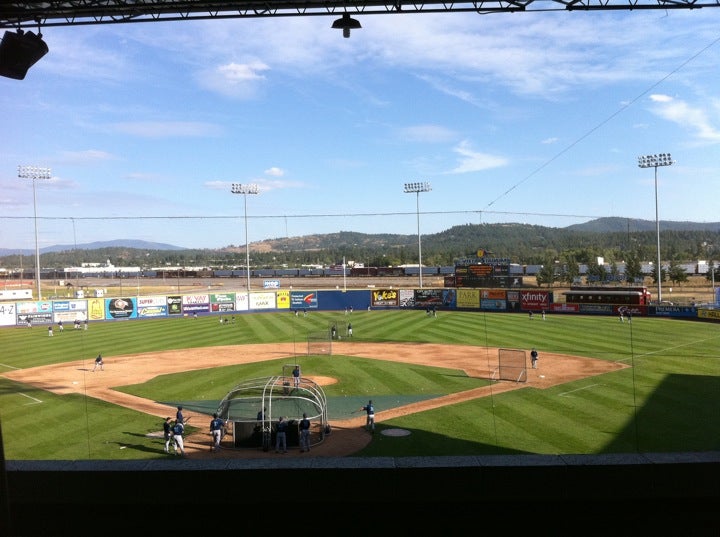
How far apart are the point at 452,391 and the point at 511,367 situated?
5.01 m

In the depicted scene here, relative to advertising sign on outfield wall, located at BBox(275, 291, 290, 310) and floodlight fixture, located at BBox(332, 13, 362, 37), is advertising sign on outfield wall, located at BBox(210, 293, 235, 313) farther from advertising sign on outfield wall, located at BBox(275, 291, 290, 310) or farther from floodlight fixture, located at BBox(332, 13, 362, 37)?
floodlight fixture, located at BBox(332, 13, 362, 37)

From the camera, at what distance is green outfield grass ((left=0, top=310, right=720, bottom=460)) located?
16391mm

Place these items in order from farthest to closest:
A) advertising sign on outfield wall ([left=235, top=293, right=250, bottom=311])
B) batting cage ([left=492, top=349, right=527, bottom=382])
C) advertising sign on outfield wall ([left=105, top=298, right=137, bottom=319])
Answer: advertising sign on outfield wall ([left=235, top=293, right=250, bottom=311]) → advertising sign on outfield wall ([left=105, top=298, right=137, bottom=319]) → batting cage ([left=492, top=349, right=527, bottom=382])

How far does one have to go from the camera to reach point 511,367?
27.1 metres

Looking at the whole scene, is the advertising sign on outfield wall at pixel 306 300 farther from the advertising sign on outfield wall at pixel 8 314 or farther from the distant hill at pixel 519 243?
the advertising sign on outfield wall at pixel 8 314

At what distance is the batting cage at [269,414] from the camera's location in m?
17.3

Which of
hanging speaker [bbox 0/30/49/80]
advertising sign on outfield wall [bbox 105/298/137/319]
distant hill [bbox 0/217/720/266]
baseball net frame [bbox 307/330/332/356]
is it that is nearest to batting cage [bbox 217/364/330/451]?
hanging speaker [bbox 0/30/49/80]

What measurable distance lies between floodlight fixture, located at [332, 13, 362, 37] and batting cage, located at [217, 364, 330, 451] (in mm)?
11789

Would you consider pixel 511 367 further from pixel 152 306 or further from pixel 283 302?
pixel 152 306

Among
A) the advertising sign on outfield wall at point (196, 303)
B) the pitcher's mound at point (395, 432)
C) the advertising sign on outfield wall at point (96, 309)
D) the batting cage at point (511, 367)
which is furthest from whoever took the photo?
the advertising sign on outfield wall at point (196, 303)

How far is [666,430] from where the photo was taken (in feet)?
55.8

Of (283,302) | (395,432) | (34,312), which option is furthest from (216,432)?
(283,302)

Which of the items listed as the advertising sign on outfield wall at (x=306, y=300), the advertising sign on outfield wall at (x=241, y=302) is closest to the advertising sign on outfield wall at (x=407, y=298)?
the advertising sign on outfield wall at (x=306, y=300)

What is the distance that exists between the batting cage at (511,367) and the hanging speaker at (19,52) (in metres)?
22.6
